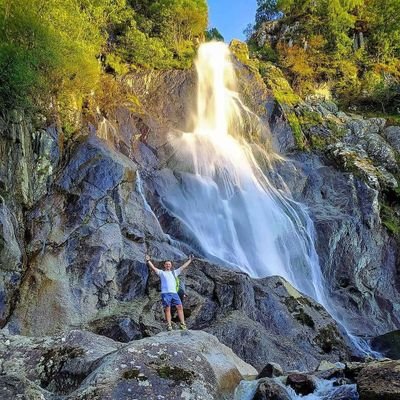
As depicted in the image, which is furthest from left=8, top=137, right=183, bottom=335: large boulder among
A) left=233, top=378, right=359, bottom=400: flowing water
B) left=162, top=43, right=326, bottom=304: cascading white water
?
left=233, top=378, right=359, bottom=400: flowing water

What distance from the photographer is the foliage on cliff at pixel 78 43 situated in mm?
16984

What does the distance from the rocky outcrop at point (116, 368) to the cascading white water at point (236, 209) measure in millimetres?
11008

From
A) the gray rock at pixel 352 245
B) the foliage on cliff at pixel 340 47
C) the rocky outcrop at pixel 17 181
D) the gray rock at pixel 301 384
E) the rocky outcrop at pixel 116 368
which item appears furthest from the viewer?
the foliage on cliff at pixel 340 47

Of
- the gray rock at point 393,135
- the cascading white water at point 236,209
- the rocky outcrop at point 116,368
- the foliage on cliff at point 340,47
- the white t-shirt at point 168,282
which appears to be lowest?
the rocky outcrop at point 116,368

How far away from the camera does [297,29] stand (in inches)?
1881

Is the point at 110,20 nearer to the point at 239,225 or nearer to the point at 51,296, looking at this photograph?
the point at 239,225

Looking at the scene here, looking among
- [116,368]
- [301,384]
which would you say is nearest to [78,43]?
[116,368]

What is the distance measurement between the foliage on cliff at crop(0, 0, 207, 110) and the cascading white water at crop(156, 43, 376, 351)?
207 inches

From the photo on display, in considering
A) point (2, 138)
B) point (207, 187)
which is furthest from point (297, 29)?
point (2, 138)

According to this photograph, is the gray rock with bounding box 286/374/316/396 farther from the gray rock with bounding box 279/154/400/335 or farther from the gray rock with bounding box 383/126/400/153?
the gray rock with bounding box 383/126/400/153

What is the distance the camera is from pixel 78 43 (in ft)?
66.5

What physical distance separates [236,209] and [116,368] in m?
17.6

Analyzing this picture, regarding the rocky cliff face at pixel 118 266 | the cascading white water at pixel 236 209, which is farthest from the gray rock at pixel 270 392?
the cascading white water at pixel 236 209

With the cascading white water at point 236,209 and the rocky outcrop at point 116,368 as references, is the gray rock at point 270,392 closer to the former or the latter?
the rocky outcrop at point 116,368
